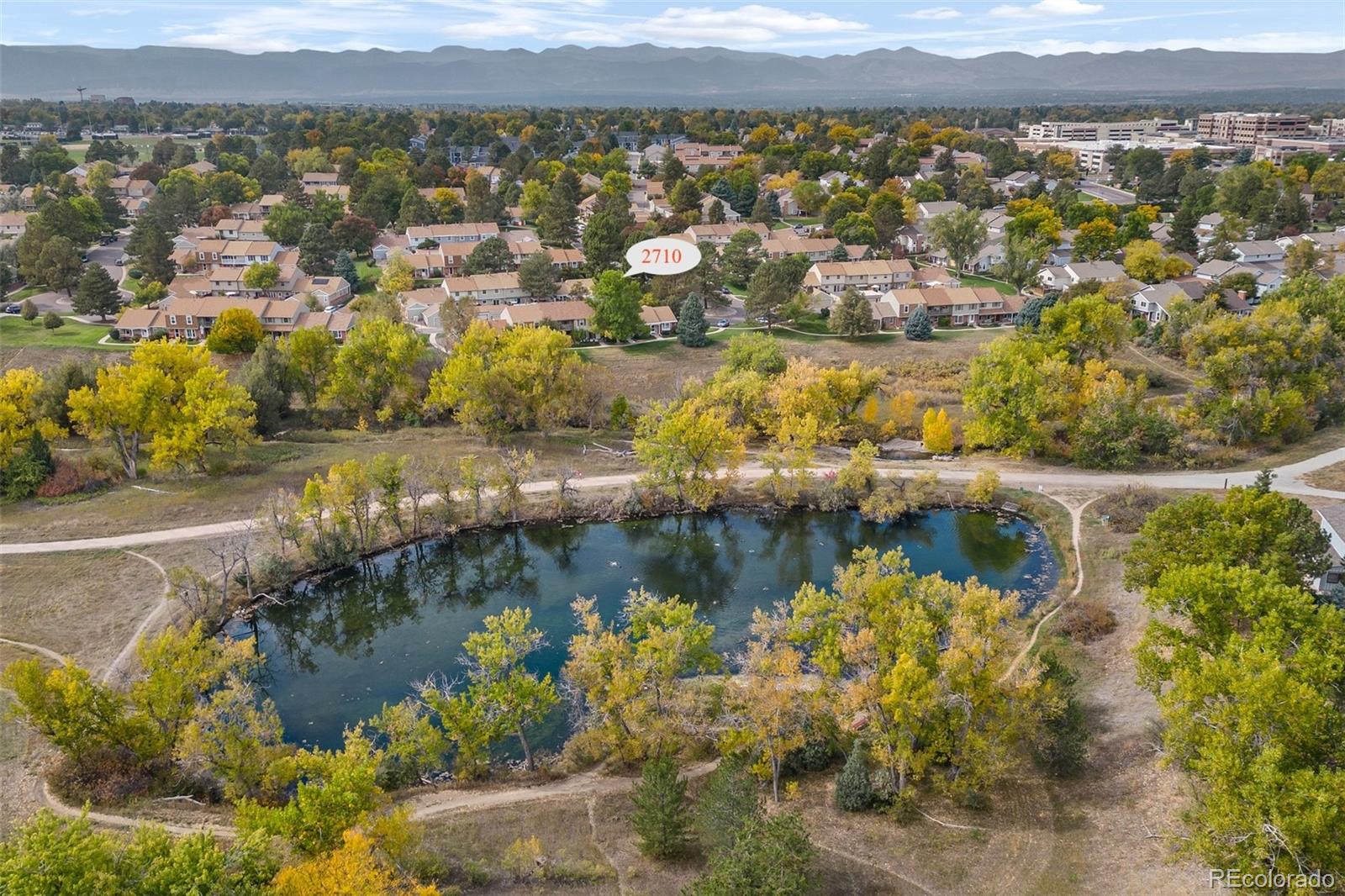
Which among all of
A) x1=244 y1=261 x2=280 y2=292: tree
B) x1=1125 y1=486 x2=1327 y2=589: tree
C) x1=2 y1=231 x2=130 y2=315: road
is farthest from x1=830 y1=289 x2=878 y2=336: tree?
x1=2 y1=231 x2=130 y2=315: road

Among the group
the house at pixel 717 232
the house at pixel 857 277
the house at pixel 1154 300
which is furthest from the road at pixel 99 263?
the house at pixel 1154 300

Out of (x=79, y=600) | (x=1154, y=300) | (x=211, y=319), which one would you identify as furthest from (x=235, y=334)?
(x=1154, y=300)

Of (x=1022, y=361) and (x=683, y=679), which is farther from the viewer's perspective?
(x=1022, y=361)

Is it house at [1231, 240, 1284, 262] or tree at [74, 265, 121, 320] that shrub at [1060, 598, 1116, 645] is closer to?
house at [1231, 240, 1284, 262]

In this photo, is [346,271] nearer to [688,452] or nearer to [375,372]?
[375,372]

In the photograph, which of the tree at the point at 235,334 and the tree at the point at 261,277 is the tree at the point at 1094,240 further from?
the tree at the point at 261,277

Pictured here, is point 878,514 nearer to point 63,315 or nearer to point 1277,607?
point 1277,607

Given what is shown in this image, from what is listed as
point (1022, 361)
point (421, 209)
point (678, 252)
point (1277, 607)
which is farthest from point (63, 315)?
point (1277, 607)
